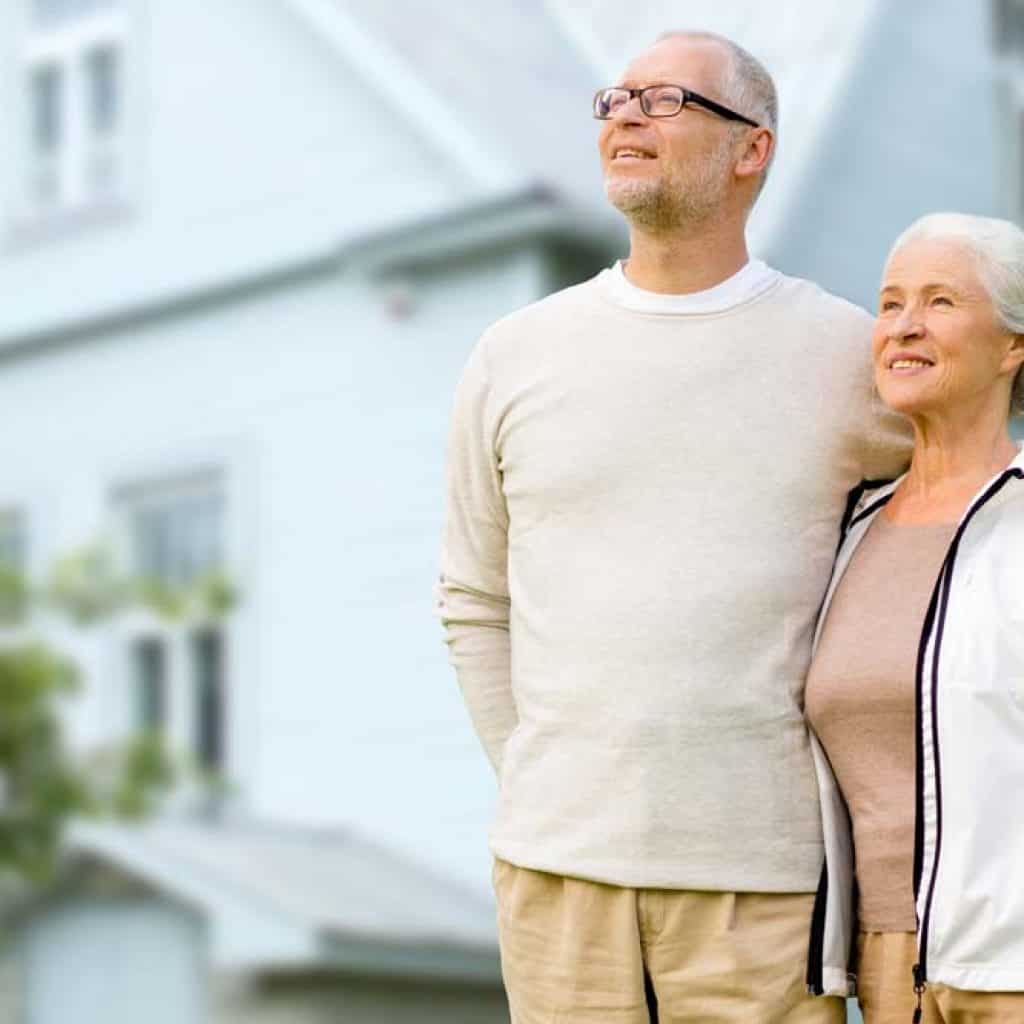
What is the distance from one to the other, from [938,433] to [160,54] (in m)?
7.94

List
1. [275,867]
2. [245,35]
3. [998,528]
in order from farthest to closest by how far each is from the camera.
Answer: [245,35], [275,867], [998,528]

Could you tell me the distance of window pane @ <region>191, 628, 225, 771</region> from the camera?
9914 mm

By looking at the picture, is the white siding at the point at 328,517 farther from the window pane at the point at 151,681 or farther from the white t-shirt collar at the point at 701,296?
the white t-shirt collar at the point at 701,296

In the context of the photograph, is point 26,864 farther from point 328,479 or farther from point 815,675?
point 815,675

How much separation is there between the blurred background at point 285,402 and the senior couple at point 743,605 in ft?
18.8

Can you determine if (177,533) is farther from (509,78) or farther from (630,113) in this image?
(630,113)

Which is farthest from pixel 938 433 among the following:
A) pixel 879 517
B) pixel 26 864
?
pixel 26 864

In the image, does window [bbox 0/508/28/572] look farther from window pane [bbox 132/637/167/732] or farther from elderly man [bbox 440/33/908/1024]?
elderly man [bbox 440/33/908/1024]

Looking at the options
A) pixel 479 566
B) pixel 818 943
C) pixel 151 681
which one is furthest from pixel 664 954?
pixel 151 681

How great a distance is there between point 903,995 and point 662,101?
1002mm

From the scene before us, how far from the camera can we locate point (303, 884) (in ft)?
29.2

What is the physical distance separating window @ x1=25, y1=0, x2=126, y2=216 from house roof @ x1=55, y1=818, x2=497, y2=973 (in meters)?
2.72

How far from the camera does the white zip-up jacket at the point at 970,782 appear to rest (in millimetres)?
2730

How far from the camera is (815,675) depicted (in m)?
2.87
